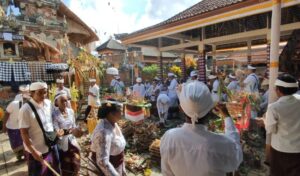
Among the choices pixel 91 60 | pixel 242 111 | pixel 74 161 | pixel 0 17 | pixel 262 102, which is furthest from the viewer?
pixel 91 60

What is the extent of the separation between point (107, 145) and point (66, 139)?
1.32 meters

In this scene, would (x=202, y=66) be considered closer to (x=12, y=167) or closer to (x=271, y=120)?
(x=271, y=120)

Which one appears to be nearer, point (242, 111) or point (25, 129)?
point (25, 129)

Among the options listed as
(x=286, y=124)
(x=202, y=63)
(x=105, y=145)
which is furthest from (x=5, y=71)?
(x=286, y=124)

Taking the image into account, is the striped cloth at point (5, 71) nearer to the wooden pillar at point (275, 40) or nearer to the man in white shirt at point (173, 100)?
the man in white shirt at point (173, 100)

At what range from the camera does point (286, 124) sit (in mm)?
2426

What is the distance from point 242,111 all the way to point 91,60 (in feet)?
26.0

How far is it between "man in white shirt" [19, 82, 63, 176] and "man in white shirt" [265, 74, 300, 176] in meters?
2.79

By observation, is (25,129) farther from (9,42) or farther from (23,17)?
(23,17)

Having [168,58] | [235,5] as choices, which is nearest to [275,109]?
[235,5]

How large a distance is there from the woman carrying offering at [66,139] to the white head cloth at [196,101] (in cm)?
219

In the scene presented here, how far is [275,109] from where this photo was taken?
8.04 ft

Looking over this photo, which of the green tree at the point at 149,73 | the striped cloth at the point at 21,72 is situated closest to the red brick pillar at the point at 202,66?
the striped cloth at the point at 21,72

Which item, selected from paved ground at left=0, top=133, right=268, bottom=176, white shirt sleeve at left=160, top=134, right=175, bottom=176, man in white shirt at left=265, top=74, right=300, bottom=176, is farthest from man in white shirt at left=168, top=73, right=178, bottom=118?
white shirt sleeve at left=160, top=134, right=175, bottom=176
